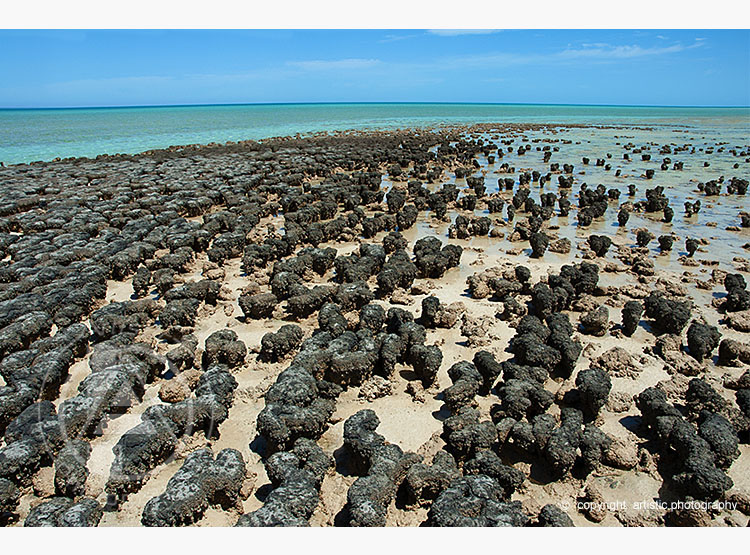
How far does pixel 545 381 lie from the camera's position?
251 inches

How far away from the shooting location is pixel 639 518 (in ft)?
14.8

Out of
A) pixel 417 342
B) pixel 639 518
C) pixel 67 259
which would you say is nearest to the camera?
pixel 639 518

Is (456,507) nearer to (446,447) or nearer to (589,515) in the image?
(446,447)

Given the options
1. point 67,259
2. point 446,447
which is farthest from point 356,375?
point 67,259

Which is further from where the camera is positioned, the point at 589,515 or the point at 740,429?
the point at 740,429

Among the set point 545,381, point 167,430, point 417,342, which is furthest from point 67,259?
point 545,381

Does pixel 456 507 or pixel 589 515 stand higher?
pixel 456 507

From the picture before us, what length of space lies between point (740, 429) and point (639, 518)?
1955mm

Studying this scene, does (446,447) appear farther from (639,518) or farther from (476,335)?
(476,335)

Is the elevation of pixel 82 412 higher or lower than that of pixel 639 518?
higher

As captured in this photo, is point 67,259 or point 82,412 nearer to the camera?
point 82,412

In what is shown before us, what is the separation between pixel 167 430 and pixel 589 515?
4406 mm

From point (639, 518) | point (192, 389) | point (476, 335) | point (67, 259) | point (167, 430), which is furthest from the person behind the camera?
point (67, 259)

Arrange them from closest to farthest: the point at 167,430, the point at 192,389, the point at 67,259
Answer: the point at 167,430 → the point at 192,389 → the point at 67,259
